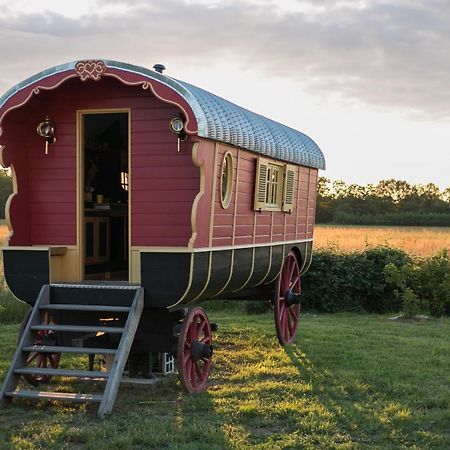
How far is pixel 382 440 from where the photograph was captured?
6.06 metres

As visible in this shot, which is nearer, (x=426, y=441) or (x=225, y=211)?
(x=426, y=441)

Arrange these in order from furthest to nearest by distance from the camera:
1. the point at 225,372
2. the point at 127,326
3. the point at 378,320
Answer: the point at 378,320 < the point at 225,372 < the point at 127,326

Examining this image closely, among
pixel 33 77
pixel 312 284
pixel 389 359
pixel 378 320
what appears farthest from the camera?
pixel 312 284

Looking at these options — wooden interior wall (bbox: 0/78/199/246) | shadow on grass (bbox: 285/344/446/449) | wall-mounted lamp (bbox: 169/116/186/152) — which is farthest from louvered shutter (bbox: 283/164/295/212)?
wall-mounted lamp (bbox: 169/116/186/152)

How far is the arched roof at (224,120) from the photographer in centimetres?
728

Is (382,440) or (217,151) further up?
(217,151)

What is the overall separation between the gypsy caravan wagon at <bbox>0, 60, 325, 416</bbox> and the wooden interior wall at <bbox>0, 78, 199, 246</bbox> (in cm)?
1

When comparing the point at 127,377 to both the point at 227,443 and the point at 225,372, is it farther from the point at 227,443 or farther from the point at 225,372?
the point at 227,443

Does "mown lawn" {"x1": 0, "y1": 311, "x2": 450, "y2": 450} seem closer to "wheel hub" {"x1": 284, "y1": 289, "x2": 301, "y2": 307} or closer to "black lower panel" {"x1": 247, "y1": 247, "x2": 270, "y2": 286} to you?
"wheel hub" {"x1": 284, "y1": 289, "x2": 301, "y2": 307}

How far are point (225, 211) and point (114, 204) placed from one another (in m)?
1.73

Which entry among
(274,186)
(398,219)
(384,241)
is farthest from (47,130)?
(398,219)

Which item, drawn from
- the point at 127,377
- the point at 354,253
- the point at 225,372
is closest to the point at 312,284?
the point at 354,253

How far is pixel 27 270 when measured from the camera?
7859 millimetres

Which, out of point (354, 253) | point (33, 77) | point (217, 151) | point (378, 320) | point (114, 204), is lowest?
point (378, 320)
